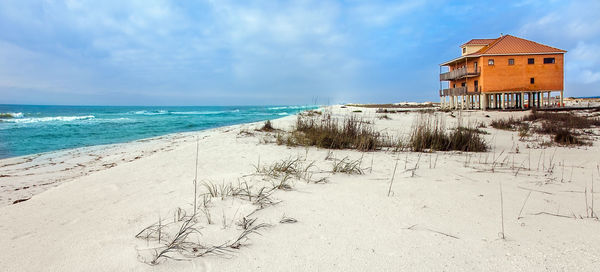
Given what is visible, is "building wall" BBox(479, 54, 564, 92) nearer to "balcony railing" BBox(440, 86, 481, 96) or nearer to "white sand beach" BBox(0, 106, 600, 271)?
"balcony railing" BBox(440, 86, 481, 96)

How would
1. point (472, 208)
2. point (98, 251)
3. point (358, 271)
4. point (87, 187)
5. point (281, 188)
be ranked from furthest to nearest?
point (87, 187) < point (281, 188) < point (472, 208) < point (98, 251) < point (358, 271)

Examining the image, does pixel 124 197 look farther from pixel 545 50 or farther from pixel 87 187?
pixel 545 50

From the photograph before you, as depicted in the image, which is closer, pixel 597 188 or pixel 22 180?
pixel 597 188

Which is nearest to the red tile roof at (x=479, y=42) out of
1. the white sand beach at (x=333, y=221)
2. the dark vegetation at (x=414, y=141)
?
the dark vegetation at (x=414, y=141)

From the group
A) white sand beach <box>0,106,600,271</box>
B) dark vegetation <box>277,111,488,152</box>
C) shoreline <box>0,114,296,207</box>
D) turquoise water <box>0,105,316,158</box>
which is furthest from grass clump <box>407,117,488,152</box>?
turquoise water <box>0,105,316,158</box>

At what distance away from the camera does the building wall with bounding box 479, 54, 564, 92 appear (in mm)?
24375

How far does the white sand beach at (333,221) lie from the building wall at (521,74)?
24.7m

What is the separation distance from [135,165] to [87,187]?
4.07 ft

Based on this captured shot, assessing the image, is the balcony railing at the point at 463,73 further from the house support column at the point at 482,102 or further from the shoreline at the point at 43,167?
the shoreline at the point at 43,167

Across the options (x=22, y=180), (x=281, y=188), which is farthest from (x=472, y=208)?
(x=22, y=180)

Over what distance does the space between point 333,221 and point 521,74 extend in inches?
1164

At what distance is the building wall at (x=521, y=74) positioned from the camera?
2438cm

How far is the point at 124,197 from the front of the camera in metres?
2.97

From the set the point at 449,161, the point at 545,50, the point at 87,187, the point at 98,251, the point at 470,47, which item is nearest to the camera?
the point at 98,251
